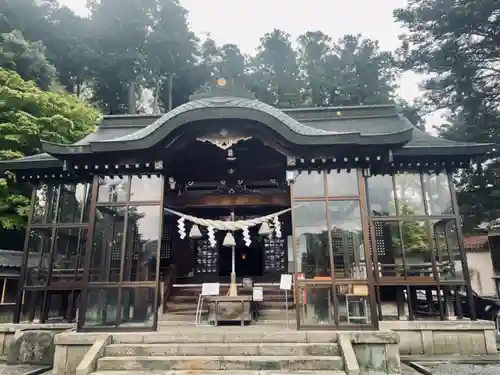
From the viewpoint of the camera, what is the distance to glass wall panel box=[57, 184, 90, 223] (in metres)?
8.69

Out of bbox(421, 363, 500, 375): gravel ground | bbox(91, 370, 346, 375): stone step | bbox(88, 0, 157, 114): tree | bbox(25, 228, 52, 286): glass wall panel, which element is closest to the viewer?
bbox(91, 370, 346, 375): stone step

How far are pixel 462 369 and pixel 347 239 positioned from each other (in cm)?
280

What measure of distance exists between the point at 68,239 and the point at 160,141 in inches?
153

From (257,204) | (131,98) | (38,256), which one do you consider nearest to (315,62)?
(131,98)

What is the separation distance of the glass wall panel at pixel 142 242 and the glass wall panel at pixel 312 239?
2710 mm

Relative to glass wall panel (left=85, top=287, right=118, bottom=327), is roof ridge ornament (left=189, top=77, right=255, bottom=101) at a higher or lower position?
higher

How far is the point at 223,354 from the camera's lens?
5.65 metres

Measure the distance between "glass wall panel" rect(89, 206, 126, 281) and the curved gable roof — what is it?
128 cm

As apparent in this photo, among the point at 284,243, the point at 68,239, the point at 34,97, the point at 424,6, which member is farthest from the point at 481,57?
the point at 34,97

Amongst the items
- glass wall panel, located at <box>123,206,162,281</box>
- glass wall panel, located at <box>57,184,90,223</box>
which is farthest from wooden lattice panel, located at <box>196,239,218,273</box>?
glass wall panel, located at <box>123,206,162,281</box>

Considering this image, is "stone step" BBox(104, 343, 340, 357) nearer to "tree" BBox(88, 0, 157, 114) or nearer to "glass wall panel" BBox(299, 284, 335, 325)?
"glass wall panel" BBox(299, 284, 335, 325)

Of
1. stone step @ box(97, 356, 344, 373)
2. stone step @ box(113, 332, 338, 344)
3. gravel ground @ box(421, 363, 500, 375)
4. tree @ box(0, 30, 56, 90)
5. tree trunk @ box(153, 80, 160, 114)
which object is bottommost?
gravel ground @ box(421, 363, 500, 375)

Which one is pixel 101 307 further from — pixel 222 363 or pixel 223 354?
pixel 222 363

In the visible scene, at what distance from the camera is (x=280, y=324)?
7910 mm
